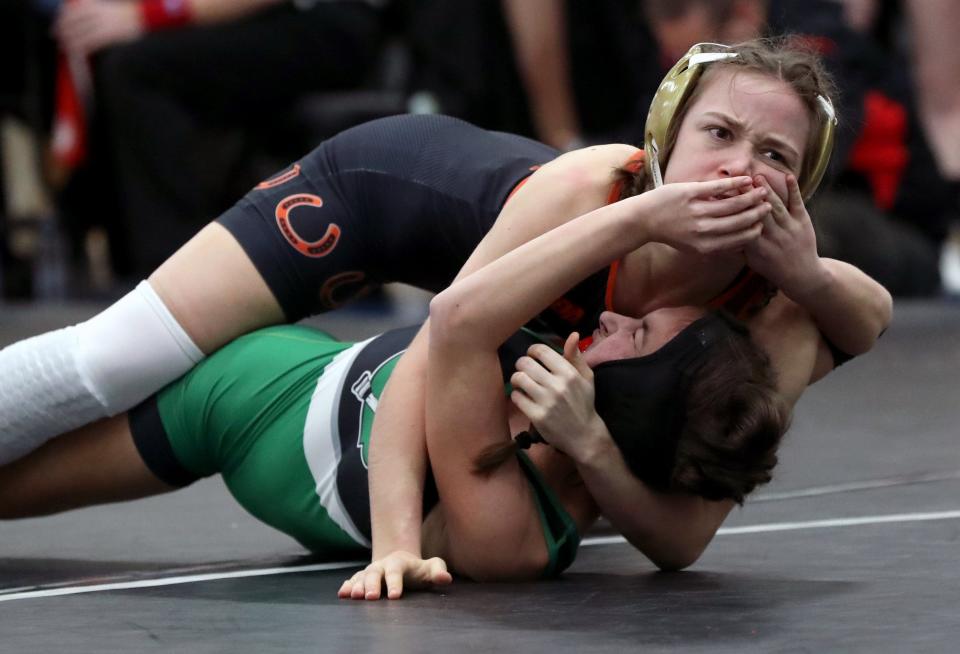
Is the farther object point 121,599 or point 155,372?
point 155,372

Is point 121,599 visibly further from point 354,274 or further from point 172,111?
point 172,111

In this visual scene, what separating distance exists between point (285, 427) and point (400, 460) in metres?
0.33

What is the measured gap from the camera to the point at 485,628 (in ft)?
6.78

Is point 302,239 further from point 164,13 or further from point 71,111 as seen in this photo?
point 71,111

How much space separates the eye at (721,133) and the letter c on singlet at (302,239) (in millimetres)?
708

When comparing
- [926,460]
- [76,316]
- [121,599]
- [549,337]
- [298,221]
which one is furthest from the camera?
[76,316]

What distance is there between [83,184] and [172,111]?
979 mm

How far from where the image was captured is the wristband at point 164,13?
5.96 meters

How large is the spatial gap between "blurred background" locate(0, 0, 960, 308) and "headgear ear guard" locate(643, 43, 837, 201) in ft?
10.8

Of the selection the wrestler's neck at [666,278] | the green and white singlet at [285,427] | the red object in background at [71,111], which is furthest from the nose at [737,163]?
the red object in background at [71,111]

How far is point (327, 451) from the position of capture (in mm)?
2580

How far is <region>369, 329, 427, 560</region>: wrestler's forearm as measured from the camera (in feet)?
7.63

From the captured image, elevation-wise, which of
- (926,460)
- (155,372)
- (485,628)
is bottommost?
(926,460)

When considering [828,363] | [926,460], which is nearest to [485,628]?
[828,363]
